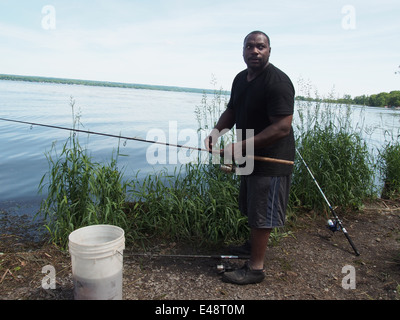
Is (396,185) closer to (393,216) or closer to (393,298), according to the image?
(393,216)

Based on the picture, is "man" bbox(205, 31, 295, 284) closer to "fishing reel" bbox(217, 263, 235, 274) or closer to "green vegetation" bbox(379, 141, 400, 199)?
"fishing reel" bbox(217, 263, 235, 274)

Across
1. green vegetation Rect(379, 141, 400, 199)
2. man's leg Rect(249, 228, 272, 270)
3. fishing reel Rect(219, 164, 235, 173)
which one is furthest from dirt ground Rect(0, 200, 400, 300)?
green vegetation Rect(379, 141, 400, 199)

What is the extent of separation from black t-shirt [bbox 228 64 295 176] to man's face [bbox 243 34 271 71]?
0.24 ft

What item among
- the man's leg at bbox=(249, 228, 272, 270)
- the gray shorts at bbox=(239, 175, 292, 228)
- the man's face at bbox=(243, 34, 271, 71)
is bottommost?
the man's leg at bbox=(249, 228, 272, 270)

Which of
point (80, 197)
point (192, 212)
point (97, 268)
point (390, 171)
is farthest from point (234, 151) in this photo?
point (390, 171)

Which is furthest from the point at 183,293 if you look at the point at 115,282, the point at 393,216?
the point at 393,216

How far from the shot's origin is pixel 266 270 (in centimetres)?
308

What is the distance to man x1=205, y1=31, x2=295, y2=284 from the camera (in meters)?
2.45

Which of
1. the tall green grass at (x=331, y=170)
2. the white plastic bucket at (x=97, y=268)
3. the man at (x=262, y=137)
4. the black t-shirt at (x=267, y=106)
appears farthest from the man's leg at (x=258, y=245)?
the tall green grass at (x=331, y=170)

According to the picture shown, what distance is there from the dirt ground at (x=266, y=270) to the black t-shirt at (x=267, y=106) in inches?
40.4

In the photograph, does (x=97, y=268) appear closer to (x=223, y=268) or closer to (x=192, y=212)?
(x=223, y=268)

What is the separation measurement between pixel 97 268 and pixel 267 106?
173 centimetres

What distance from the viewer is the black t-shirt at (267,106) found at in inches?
96.0
